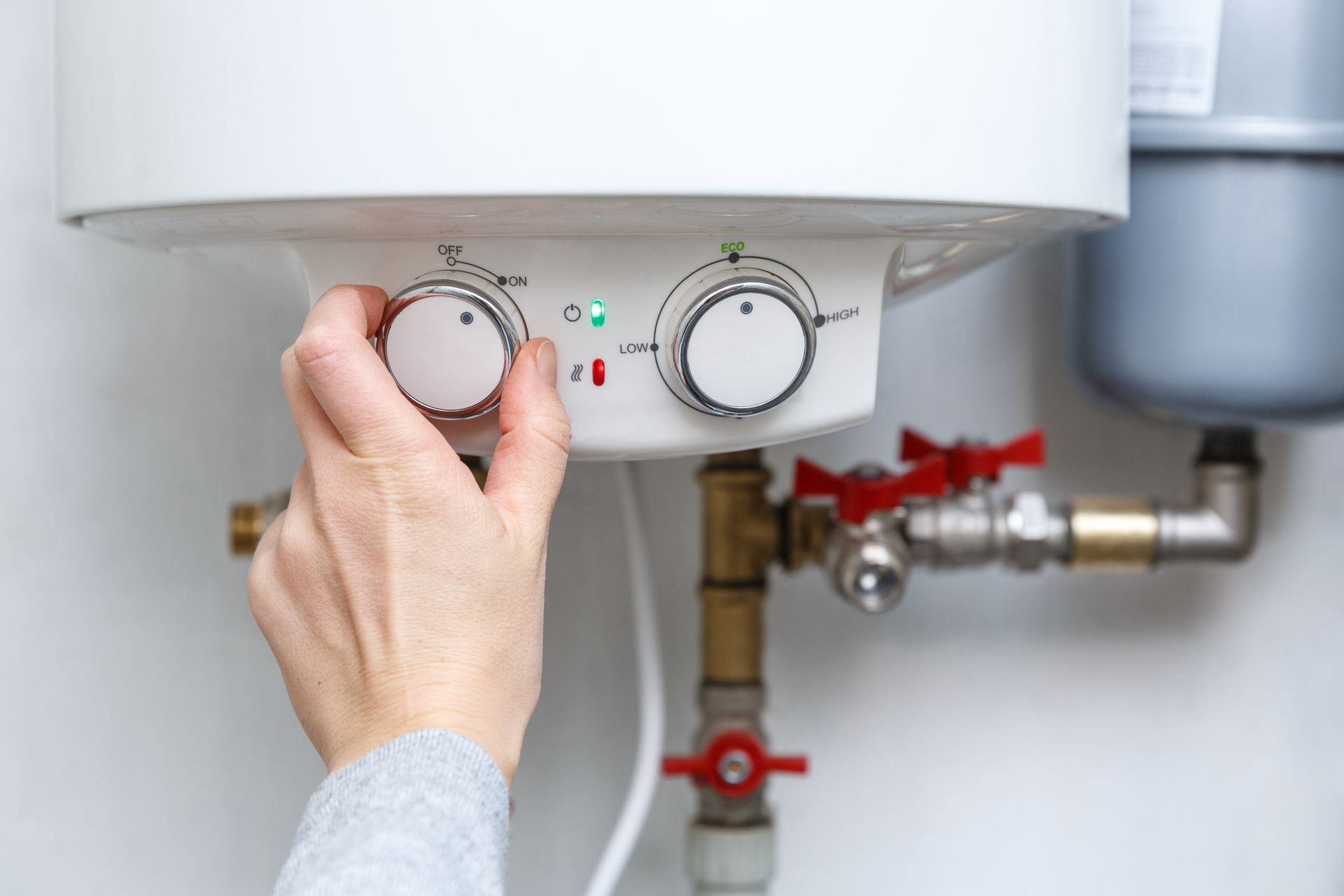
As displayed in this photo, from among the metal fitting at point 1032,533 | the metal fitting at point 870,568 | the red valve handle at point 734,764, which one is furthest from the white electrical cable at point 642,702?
the metal fitting at point 1032,533

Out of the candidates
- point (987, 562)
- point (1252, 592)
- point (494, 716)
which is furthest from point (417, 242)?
point (1252, 592)

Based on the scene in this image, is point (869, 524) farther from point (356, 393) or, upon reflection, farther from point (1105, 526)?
point (356, 393)

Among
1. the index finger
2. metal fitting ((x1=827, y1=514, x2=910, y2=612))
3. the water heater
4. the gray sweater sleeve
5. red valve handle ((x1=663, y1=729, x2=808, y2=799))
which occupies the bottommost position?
red valve handle ((x1=663, y1=729, x2=808, y2=799))

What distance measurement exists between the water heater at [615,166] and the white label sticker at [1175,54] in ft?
0.55

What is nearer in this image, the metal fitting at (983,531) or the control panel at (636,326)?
the control panel at (636,326)

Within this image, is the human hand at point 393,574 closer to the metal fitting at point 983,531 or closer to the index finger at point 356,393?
the index finger at point 356,393

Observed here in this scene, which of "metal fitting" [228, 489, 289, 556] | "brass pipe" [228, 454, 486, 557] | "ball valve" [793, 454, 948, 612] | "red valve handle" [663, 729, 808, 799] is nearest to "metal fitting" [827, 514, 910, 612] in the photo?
"ball valve" [793, 454, 948, 612]

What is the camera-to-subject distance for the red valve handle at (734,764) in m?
0.68

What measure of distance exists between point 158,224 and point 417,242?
102 millimetres

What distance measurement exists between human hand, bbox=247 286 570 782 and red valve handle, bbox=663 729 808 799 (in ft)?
1.03

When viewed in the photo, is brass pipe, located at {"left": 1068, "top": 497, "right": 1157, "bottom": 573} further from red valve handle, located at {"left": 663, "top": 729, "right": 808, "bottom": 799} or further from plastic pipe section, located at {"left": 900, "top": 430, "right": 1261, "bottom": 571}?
red valve handle, located at {"left": 663, "top": 729, "right": 808, "bottom": 799}

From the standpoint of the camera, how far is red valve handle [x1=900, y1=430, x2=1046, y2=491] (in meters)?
0.66

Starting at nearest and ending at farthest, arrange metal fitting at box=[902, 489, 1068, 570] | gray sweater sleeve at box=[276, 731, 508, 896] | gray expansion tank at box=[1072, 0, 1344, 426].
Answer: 1. gray sweater sleeve at box=[276, 731, 508, 896]
2. gray expansion tank at box=[1072, 0, 1344, 426]
3. metal fitting at box=[902, 489, 1068, 570]

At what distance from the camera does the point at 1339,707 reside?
0.81 meters
